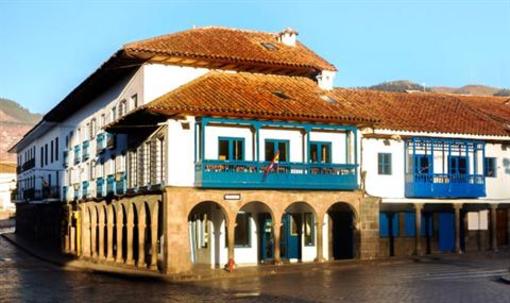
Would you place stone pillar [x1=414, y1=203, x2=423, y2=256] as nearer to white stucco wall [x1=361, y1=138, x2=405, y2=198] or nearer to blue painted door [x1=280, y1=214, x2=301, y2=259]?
white stucco wall [x1=361, y1=138, x2=405, y2=198]

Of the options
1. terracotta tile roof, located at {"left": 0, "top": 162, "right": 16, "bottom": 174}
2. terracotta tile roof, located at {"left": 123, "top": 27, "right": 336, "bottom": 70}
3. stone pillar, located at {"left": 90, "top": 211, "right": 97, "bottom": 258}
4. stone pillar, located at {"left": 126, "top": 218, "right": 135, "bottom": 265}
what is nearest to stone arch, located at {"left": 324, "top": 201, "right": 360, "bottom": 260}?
terracotta tile roof, located at {"left": 123, "top": 27, "right": 336, "bottom": 70}

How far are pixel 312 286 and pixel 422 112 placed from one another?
58.0 feet

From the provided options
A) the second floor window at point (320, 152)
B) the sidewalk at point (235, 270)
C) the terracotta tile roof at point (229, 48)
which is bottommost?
the sidewalk at point (235, 270)

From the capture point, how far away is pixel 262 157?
33469 mm

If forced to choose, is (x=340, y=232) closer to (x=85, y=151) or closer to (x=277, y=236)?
(x=277, y=236)

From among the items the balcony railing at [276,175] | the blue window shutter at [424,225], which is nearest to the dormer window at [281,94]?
the balcony railing at [276,175]

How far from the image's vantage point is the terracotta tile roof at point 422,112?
37875mm

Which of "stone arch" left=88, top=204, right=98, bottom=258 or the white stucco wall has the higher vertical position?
the white stucco wall

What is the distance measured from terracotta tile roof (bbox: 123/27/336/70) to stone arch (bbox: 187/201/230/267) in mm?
6343

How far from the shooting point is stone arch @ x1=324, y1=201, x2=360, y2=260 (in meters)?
36.6

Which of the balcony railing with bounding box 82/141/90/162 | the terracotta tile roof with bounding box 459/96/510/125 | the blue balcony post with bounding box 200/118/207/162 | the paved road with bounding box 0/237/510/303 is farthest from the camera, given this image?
the balcony railing with bounding box 82/141/90/162

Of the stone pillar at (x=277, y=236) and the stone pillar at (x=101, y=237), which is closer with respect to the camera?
the stone pillar at (x=277, y=236)

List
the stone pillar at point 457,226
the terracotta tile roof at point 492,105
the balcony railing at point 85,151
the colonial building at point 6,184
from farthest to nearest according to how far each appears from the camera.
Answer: the colonial building at point 6,184
the balcony railing at point 85,151
the terracotta tile roof at point 492,105
the stone pillar at point 457,226

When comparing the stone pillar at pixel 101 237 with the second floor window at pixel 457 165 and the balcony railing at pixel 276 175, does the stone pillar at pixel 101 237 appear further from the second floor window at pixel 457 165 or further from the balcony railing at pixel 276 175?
the second floor window at pixel 457 165
